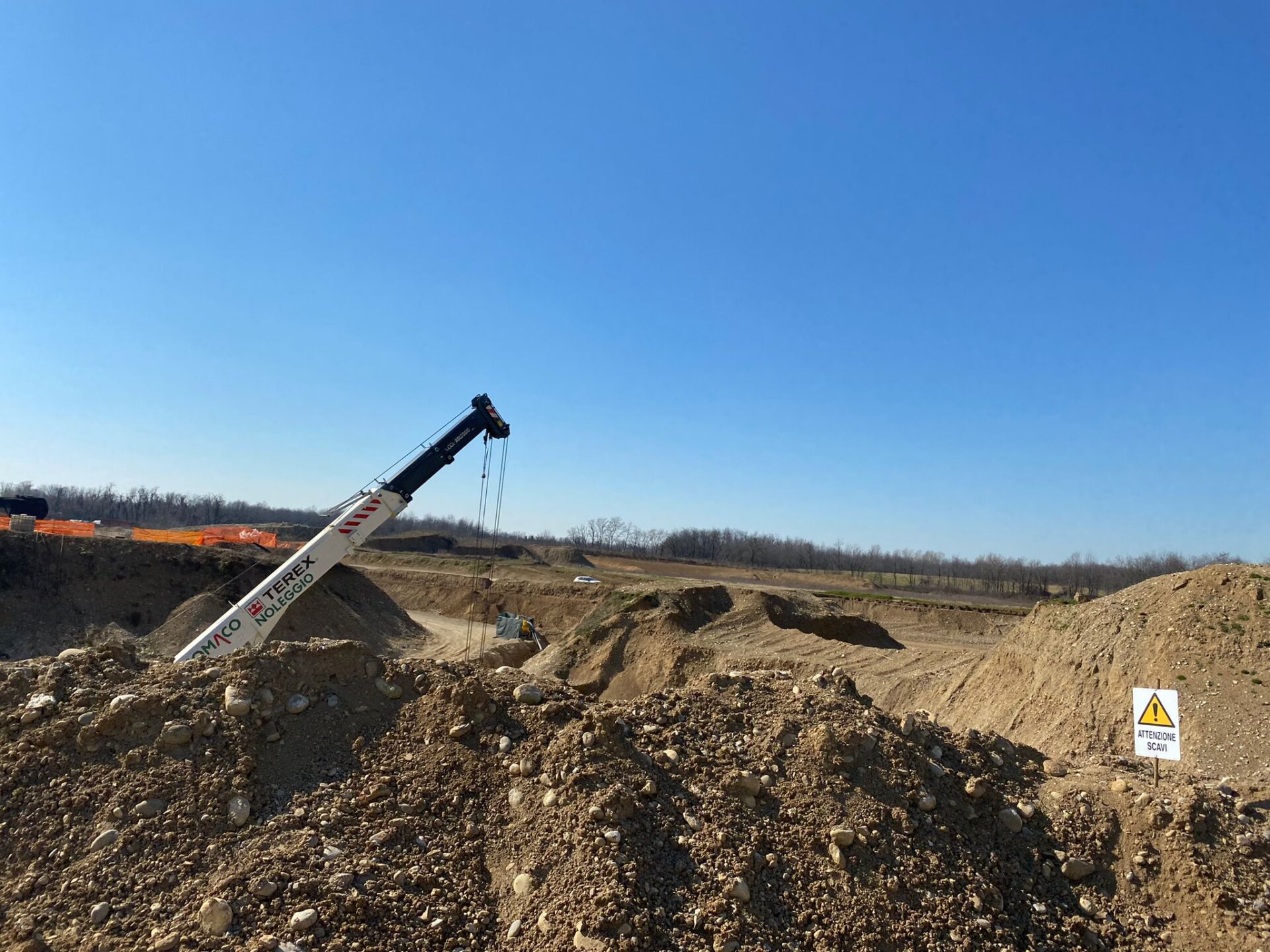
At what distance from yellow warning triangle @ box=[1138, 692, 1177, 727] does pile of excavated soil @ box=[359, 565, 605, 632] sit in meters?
31.4

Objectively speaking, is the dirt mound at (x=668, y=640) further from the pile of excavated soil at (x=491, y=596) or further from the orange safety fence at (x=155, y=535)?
the orange safety fence at (x=155, y=535)

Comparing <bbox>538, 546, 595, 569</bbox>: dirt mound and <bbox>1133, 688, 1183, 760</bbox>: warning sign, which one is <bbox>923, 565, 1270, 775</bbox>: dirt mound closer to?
<bbox>1133, 688, 1183, 760</bbox>: warning sign

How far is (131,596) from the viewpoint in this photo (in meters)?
28.4

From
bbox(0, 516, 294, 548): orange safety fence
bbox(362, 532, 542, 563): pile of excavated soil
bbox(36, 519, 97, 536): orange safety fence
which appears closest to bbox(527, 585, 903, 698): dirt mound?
bbox(0, 516, 294, 548): orange safety fence

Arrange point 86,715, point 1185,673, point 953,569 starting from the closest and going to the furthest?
point 86,715 → point 1185,673 → point 953,569

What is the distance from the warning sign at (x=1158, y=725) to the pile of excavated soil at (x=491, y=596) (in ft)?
103

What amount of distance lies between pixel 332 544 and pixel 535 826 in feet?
30.1

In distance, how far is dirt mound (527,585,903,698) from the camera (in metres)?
22.9

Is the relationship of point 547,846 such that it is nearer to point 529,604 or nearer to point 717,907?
point 717,907

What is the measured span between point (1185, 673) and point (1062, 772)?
8.03 m

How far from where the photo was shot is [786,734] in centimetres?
727

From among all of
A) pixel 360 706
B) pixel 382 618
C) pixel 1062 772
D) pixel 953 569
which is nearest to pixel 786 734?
pixel 1062 772

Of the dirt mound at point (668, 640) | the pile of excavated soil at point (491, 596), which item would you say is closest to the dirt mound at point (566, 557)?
the pile of excavated soil at point (491, 596)

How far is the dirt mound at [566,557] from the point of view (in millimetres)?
76875
